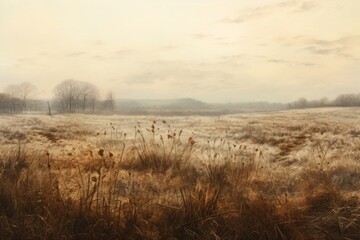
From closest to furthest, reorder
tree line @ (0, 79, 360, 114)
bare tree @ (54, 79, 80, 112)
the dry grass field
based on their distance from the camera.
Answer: the dry grass field
tree line @ (0, 79, 360, 114)
bare tree @ (54, 79, 80, 112)

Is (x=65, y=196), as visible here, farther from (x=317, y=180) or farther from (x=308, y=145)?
(x=308, y=145)

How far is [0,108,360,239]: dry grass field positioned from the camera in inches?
140

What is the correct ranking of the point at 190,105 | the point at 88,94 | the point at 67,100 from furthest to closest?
1. the point at 88,94
2. the point at 67,100
3. the point at 190,105

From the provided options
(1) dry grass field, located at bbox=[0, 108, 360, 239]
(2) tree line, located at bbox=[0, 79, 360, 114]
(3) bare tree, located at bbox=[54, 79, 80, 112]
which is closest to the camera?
(1) dry grass field, located at bbox=[0, 108, 360, 239]

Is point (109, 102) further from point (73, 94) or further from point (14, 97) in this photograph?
point (14, 97)

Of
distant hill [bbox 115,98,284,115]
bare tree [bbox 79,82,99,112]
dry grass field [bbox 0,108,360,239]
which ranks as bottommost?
dry grass field [bbox 0,108,360,239]

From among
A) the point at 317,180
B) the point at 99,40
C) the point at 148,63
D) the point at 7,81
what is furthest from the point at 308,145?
the point at 7,81

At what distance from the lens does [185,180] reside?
15.0ft

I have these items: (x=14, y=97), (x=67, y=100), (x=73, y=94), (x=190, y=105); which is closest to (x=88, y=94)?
(x=73, y=94)

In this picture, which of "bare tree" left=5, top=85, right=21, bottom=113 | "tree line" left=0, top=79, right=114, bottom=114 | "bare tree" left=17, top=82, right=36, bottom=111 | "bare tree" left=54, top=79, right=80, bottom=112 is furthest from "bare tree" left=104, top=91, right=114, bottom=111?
"bare tree" left=5, top=85, right=21, bottom=113

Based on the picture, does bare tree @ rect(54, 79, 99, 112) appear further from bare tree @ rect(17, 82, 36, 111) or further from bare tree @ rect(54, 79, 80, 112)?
bare tree @ rect(17, 82, 36, 111)

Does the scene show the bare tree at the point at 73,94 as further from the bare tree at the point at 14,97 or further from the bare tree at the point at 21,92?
the bare tree at the point at 14,97

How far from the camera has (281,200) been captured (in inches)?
154

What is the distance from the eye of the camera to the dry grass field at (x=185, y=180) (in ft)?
11.7
